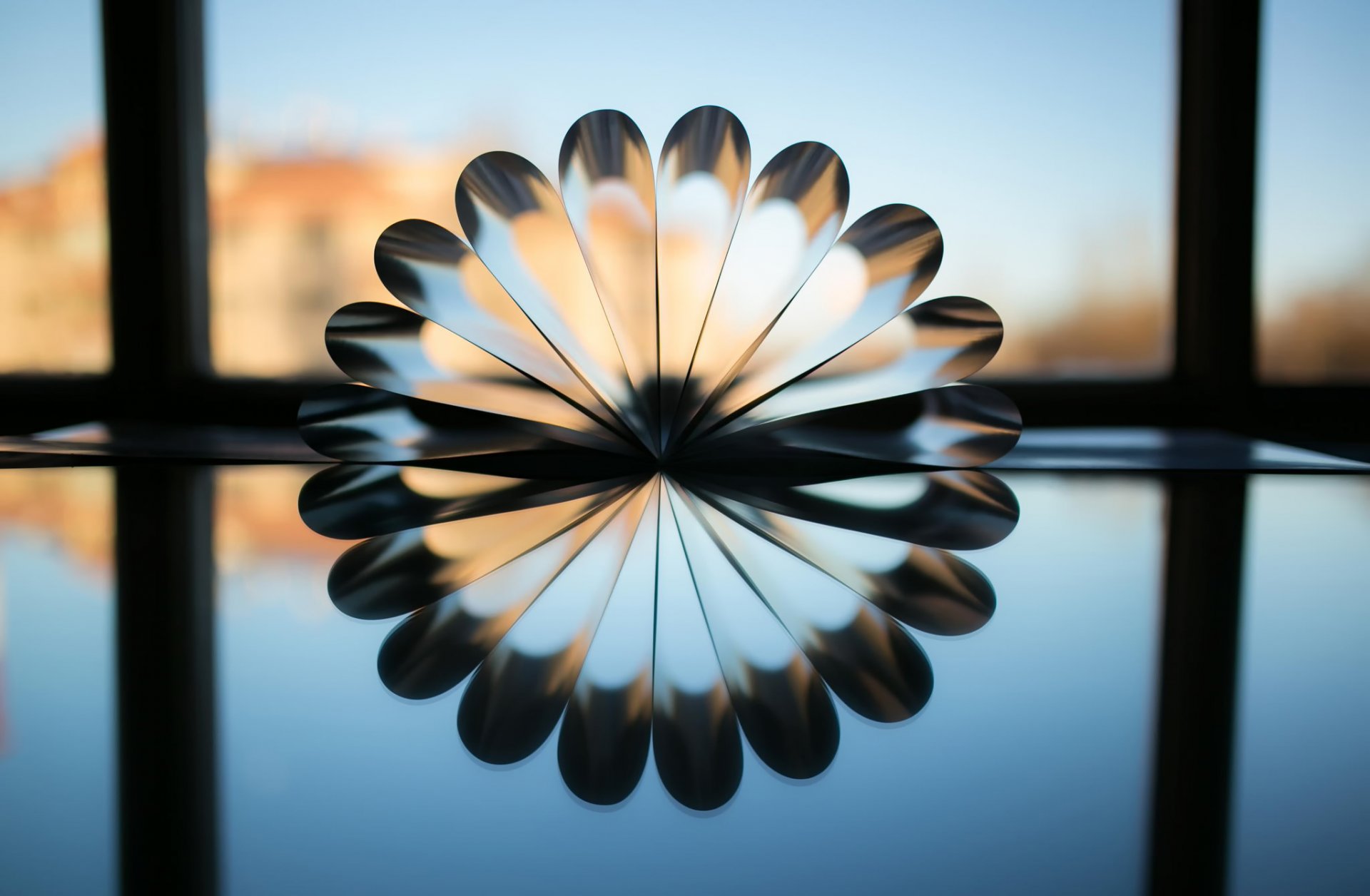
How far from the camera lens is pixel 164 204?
1182 mm

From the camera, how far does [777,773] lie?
0.73 feet

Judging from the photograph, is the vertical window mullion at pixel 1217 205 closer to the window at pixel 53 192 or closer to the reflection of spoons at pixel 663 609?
the reflection of spoons at pixel 663 609

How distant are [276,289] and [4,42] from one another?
0.46 metres

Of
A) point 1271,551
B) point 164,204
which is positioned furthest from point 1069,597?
point 164,204

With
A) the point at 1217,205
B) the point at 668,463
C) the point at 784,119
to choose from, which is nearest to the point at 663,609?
the point at 668,463

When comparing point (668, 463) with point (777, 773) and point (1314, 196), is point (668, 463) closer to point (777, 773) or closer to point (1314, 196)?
point (777, 773)

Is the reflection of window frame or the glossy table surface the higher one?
the reflection of window frame

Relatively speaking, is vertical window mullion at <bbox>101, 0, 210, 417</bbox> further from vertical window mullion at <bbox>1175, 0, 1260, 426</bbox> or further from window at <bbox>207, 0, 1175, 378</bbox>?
vertical window mullion at <bbox>1175, 0, 1260, 426</bbox>

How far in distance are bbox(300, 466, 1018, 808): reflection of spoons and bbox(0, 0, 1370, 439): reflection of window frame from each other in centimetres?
63

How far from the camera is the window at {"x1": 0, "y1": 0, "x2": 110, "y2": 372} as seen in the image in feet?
3.92

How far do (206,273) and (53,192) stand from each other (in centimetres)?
22

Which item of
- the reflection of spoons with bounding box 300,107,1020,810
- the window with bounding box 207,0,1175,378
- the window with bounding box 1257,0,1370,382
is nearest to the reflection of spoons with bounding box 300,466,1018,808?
the reflection of spoons with bounding box 300,107,1020,810

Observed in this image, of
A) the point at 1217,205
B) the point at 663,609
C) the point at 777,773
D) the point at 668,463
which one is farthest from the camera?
the point at 1217,205

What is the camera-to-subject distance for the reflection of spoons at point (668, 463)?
11.7 inches
